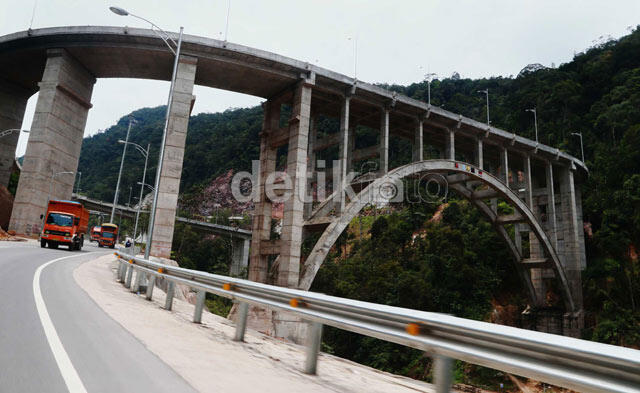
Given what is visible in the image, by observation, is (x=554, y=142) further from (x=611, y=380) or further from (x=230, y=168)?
(x=230, y=168)

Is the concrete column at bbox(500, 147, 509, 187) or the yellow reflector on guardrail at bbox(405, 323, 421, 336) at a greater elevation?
the concrete column at bbox(500, 147, 509, 187)

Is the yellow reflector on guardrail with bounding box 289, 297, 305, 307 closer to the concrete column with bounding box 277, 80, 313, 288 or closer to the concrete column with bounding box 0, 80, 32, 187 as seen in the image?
the concrete column with bounding box 277, 80, 313, 288

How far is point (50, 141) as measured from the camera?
2308 cm

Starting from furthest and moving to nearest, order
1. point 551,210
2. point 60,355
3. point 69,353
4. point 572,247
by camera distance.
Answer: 1. point 572,247
2. point 551,210
3. point 69,353
4. point 60,355

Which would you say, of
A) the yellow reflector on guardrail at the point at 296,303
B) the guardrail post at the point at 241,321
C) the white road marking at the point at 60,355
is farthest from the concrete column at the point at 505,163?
the white road marking at the point at 60,355

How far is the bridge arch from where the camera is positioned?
70.7ft

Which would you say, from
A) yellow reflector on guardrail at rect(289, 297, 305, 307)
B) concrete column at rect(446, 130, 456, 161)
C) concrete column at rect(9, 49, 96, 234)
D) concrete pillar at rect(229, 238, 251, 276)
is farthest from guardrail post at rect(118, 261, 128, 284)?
concrete pillar at rect(229, 238, 251, 276)

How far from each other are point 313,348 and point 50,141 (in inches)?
954

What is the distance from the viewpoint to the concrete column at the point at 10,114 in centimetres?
3003

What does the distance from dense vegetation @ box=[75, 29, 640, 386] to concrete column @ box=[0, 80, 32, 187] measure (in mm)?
28480

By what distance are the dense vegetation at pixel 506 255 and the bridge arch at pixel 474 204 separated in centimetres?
350

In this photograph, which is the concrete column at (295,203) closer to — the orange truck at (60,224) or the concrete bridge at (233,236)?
the orange truck at (60,224)

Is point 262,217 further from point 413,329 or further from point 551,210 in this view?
point 551,210

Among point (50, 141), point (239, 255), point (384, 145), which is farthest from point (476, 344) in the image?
point (239, 255)
